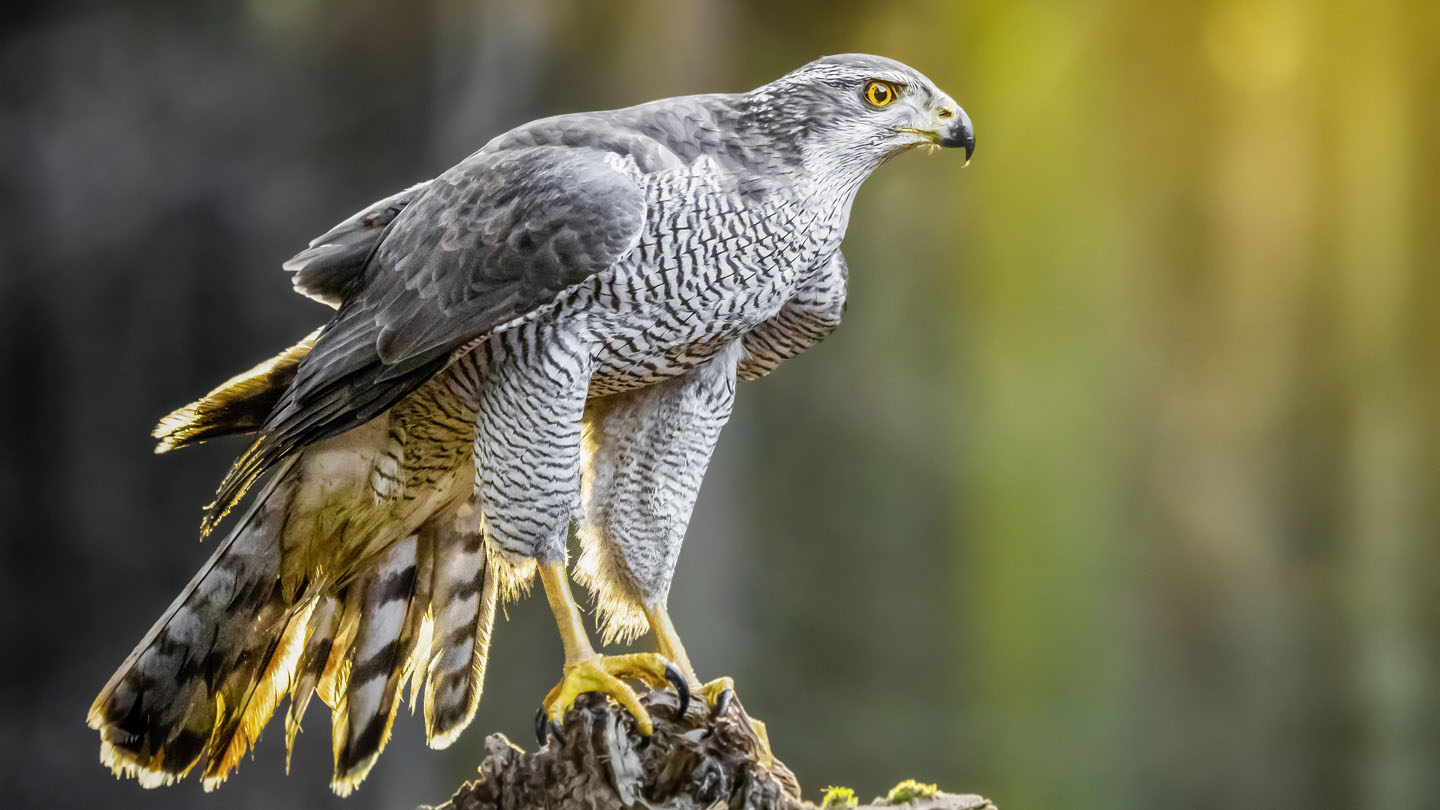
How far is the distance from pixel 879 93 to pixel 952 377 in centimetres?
172

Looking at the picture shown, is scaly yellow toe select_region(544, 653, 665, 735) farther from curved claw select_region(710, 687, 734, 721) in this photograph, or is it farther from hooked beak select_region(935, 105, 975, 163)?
hooked beak select_region(935, 105, 975, 163)

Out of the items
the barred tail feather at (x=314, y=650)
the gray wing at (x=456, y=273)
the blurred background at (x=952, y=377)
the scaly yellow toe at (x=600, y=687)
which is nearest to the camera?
the gray wing at (x=456, y=273)

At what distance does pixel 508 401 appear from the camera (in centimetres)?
174

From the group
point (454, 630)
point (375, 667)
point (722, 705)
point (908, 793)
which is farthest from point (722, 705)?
point (375, 667)

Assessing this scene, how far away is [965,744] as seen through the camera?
3.46m

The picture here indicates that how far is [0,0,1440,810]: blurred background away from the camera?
2.91m

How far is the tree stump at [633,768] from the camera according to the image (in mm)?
1687

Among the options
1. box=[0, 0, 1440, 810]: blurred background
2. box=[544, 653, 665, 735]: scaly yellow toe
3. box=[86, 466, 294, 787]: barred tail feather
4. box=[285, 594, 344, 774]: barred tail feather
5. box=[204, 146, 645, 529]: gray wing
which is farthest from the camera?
box=[0, 0, 1440, 810]: blurred background

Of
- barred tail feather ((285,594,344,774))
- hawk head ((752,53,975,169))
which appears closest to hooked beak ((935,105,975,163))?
hawk head ((752,53,975,169))

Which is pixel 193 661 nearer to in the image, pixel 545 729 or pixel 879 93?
pixel 545 729

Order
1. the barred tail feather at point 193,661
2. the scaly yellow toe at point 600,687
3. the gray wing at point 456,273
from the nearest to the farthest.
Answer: the gray wing at point 456,273 → the scaly yellow toe at point 600,687 → the barred tail feather at point 193,661

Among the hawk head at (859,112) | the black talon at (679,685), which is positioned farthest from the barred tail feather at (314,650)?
the hawk head at (859,112)

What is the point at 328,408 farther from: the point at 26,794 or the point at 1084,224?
the point at 1084,224

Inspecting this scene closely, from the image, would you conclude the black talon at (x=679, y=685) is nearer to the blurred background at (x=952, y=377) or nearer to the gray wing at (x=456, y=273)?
the gray wing at (x=456, y=273)
